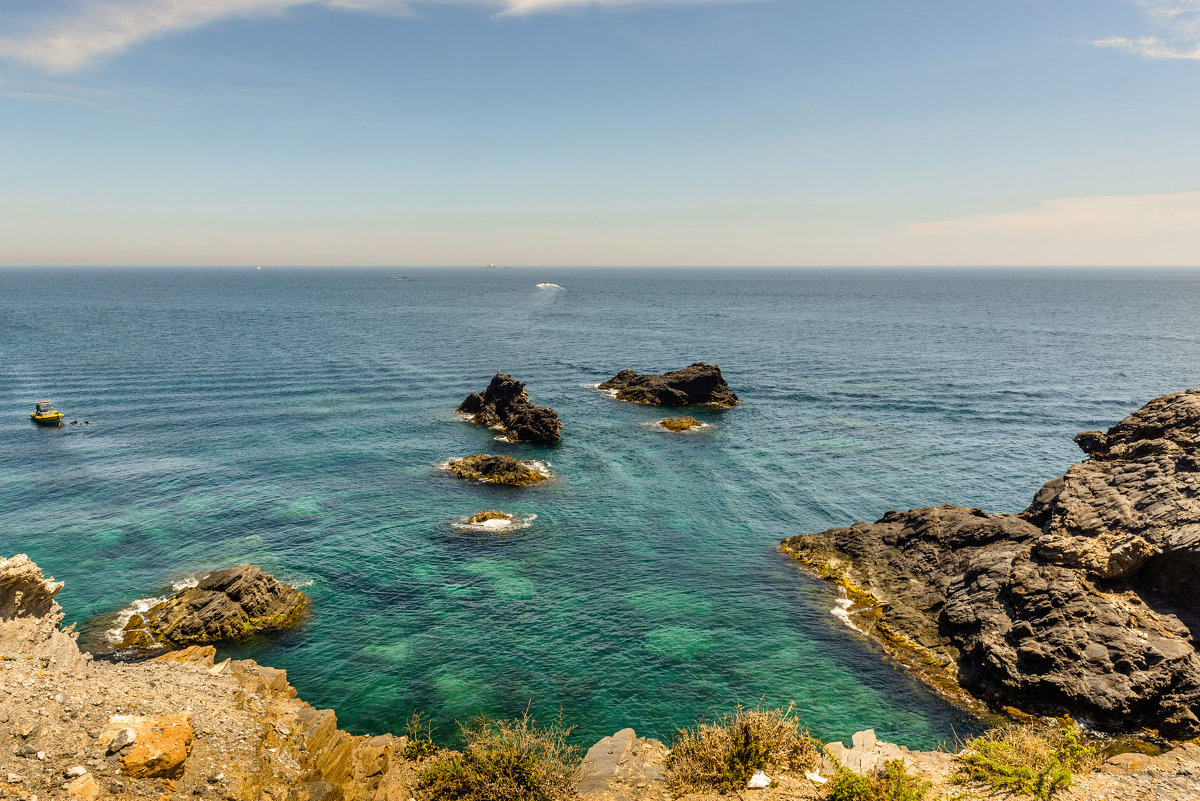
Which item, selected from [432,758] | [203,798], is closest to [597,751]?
[432,758]

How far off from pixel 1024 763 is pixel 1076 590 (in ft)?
44.4

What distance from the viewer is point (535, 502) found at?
53906 mm

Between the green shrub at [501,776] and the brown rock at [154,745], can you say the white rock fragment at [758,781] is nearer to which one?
the green shrub at [501,776]

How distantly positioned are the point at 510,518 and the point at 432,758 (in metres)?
27.2

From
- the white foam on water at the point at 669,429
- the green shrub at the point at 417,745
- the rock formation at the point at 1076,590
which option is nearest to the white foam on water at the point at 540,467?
the white foam on water at the point at 669,429

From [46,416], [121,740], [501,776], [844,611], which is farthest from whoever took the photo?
[46,416]

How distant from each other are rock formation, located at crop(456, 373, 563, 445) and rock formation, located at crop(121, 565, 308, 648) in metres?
34.0

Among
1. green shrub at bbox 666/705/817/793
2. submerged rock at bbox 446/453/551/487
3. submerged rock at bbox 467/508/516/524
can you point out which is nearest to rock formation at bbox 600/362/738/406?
submerged rock at bbox 446/453/551/487

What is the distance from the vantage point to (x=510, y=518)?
50.2 m

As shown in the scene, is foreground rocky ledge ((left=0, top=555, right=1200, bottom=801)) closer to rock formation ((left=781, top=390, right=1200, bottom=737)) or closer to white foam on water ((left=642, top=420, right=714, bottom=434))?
rock formation ((left=781, top=390, right=1200, bottom=737))

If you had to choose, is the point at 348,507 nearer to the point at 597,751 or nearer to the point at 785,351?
the point at 597,751

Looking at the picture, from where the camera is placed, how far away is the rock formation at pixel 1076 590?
92.4 ft

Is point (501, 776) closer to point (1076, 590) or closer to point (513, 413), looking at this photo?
point (1076, 590)

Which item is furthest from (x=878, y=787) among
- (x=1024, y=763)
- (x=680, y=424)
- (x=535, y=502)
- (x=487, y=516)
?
(x=680, y=424)
